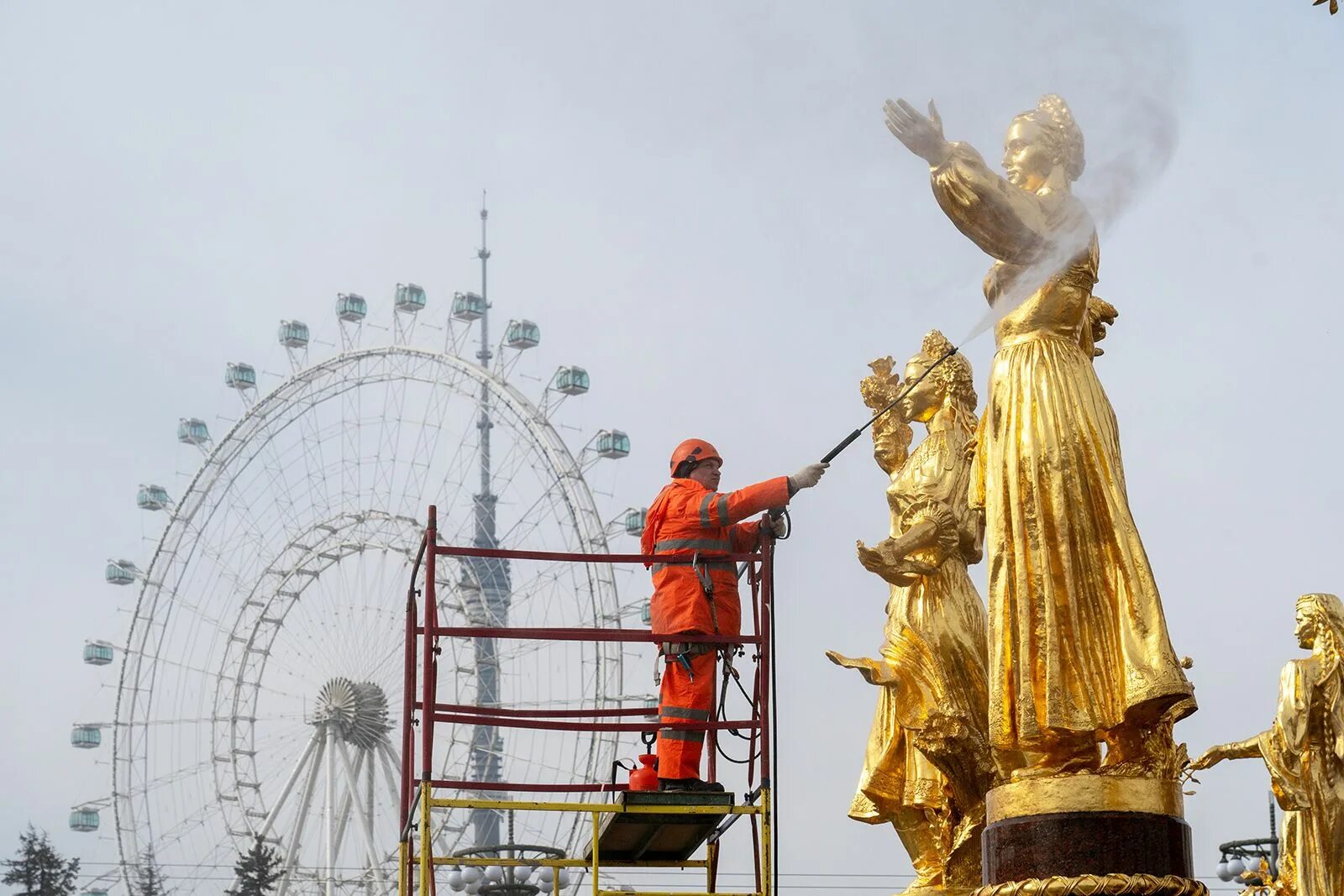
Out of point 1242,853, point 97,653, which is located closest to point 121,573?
point 97,653

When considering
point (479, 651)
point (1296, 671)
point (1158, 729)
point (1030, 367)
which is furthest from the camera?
point (479, 651)

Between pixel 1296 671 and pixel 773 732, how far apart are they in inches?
103

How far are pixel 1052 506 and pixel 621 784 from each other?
6.69ft

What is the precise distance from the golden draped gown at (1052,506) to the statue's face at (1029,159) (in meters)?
0.14

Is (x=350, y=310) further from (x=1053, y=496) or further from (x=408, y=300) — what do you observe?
(x=1053, y=496)

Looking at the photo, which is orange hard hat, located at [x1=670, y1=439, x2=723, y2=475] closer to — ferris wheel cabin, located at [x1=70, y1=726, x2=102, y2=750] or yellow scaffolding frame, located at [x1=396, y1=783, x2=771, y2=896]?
yellow scaffolding frame, located at [x1=396, y1=783, x2=771, y2=896]

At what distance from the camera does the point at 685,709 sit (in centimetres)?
872

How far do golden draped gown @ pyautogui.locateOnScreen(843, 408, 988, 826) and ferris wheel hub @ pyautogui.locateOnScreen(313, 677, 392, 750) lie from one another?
80.3 feet

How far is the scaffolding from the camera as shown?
8312mm

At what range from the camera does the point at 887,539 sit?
9.88 m

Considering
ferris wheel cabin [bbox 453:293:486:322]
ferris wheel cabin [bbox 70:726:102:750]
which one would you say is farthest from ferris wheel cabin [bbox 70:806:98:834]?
ferris wheel cabin [bbox 453:293:486:322]

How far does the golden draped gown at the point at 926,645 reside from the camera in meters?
9.84

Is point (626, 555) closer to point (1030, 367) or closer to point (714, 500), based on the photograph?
point (714, 500)

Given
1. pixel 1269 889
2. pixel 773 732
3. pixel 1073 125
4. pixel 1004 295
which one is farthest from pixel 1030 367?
pixel 1269 889
